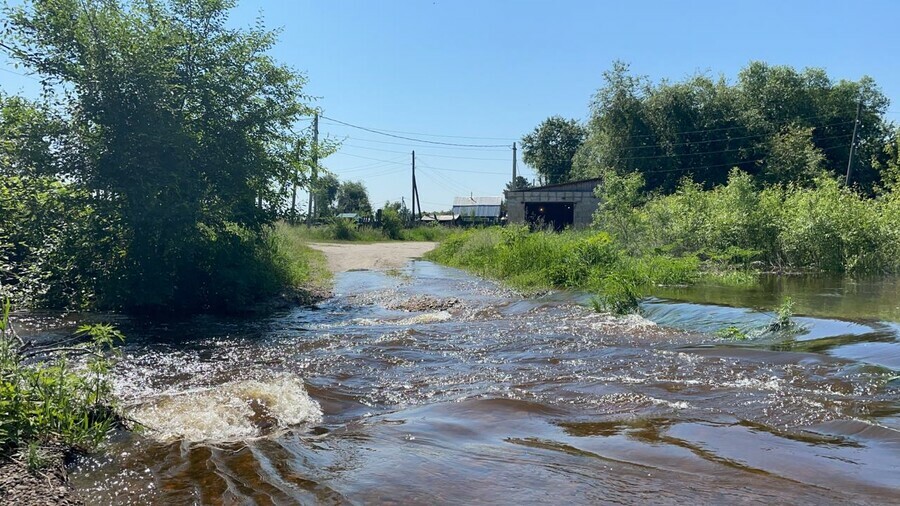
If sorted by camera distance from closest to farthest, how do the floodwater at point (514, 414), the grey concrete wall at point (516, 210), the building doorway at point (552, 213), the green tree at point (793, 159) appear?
the floodwater at point (514, 414)
the green tree at point (793, 159)
the grey concrete wall at point (516, 210)
the building doorway at point (552, 213)

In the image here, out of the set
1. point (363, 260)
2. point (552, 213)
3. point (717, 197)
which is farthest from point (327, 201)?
point (717, 197)

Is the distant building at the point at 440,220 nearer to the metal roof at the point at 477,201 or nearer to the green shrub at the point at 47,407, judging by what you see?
the metal roof at the point at 477,201

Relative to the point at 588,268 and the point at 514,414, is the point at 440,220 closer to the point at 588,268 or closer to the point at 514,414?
the point at 588,268

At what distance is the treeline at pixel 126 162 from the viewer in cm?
1112

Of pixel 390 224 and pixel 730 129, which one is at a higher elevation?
pixel 730 129

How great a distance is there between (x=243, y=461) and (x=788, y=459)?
3924 millimetres

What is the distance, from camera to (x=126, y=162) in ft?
37.3

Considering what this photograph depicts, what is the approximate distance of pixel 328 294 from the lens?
15984 mm

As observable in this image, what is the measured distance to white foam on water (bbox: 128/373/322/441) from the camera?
5188 mm

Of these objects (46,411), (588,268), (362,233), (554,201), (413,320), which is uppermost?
(554,201)

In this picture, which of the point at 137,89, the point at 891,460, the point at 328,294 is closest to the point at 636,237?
the point at 328,294

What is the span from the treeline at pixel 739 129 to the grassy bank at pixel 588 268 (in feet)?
63.5

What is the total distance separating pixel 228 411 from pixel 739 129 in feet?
135

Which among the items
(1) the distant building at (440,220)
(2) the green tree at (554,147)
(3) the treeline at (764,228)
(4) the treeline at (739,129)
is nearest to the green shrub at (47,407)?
(3) the treeline at (764,228)
